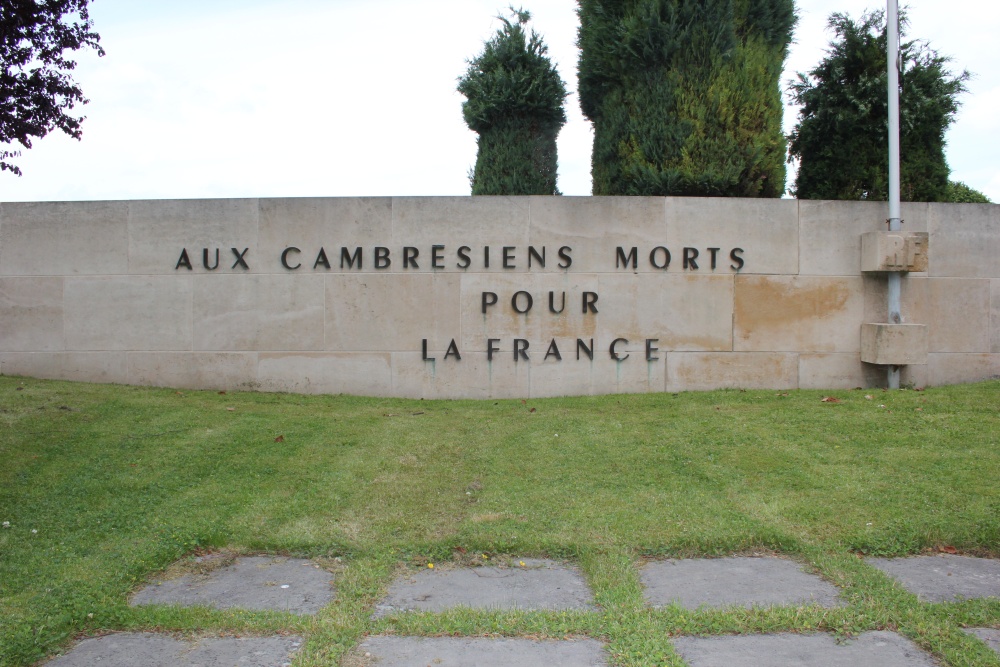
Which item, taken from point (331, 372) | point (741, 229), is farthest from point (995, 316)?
point (331, 372)

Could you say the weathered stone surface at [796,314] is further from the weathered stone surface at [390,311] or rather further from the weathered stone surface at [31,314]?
the weathered stone surface at [31,314]

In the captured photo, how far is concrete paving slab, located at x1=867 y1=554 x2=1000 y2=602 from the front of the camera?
3.73 metres

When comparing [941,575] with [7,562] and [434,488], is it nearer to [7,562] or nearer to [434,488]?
[434,488]

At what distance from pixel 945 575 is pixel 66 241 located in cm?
944

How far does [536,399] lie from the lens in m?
8.94

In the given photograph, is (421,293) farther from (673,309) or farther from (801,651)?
(801,651)

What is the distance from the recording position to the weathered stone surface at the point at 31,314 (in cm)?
912

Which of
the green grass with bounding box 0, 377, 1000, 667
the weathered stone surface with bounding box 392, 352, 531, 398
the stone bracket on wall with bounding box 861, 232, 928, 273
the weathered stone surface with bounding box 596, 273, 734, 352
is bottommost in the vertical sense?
the green grass with bounding box 0, 377, 1000, 667

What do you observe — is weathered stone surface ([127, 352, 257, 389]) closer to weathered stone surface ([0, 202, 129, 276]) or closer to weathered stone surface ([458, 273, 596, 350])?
weathered stone surface ([0, 202, 129, 276])

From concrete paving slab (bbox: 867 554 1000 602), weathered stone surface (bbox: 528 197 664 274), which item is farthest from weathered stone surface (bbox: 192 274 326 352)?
concrete paving slab (bbox: 867 554 1000 602)

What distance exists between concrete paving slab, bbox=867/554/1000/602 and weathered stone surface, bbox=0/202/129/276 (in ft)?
28.2

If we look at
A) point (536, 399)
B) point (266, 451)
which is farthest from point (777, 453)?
point (266, 451)

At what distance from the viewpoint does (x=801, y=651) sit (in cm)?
318

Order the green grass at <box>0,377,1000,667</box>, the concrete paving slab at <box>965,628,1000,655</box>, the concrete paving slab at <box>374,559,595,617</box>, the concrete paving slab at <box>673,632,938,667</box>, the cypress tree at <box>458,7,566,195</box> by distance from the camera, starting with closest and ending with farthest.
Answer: the concrete paving slab at <box>673,632,938,667</box>
the concrete paving slab at <box>965,628,1000,655</box>
the green grass at <box>0,377,1000,667</box>
the concrete paving slab at <box>374,559,595,617</box>
the cypress tree at <box>458,7,566,195</box>
